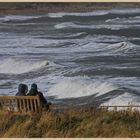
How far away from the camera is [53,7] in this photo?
14.6 metres

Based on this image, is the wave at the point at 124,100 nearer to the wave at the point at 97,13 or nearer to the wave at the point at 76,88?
the wave at the point at 76,88

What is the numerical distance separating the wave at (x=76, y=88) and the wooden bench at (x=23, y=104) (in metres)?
1.94

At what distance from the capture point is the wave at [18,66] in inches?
559

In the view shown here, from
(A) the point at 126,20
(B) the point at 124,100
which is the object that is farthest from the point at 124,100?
(A) the point at 126,20

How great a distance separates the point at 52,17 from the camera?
15258mm

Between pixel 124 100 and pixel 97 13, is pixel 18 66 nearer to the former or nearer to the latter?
pixel 97 13

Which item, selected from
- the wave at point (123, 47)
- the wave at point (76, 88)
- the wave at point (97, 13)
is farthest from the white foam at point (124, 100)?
the wave at point (97, 13)

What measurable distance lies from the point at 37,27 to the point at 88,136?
4.81 m

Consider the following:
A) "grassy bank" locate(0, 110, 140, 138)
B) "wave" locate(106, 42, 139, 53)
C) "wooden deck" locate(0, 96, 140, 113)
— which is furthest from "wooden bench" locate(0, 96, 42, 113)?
"wave" locate(106, 42, 139, 53)

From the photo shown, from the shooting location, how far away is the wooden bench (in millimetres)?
11664

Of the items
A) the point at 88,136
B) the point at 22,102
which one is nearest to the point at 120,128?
the point at 88,136

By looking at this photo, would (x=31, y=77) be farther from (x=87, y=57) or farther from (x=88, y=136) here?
(x=88, y=136)

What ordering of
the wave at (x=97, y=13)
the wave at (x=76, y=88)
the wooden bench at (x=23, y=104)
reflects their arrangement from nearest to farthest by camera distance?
the wooden bench at (x=23, y=104)
the wave at (x=76, y=88)
the wave at (x=97, y=13)

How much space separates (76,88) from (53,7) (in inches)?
77.6
